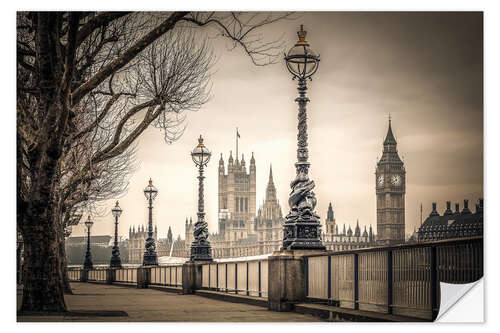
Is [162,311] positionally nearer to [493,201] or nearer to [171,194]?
[493,201]

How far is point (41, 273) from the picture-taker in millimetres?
13836

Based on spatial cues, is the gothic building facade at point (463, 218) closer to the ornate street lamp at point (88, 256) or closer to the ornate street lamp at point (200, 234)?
the ornate street lamp at point (200, 234)

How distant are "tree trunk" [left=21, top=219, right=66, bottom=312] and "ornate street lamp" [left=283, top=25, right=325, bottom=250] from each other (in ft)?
14.1

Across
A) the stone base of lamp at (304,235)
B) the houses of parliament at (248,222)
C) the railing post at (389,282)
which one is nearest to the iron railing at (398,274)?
the railing post at (389,282)

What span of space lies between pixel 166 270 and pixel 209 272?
7.16m

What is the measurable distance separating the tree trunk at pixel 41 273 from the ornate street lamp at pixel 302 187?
14.1ft

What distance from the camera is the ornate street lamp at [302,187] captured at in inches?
591

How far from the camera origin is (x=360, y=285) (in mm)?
12914

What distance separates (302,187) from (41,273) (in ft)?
16.3

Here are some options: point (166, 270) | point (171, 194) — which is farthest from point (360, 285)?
point (166, 270)

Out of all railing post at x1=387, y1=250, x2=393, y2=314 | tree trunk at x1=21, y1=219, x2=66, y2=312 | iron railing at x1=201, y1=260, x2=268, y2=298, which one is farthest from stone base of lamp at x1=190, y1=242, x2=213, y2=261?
railing post at x1=387, y1=250, x2=393, y2=314

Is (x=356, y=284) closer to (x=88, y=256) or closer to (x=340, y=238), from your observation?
(x=88, y=256)

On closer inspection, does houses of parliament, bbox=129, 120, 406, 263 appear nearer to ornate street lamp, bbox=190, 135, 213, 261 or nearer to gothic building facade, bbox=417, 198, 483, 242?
gothic building facade, bbox=417, 198, 483, 242

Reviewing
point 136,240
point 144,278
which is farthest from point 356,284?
point 136,240
